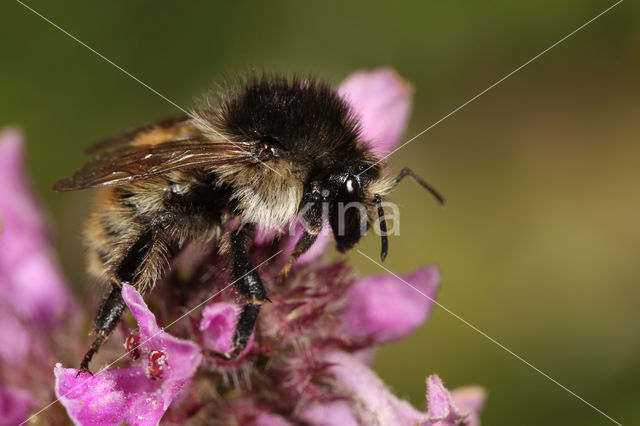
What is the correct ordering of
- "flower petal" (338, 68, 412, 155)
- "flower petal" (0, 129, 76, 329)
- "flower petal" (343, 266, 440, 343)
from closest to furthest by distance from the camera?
"flower petal" (343, 266, 440, 343) < "flower petal" (338, 68, 412, 155) < "flower petal" (0, 129, 76, 329)

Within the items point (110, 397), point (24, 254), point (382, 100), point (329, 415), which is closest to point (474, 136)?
point (382, 100)

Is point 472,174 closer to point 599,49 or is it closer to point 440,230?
point 440,230

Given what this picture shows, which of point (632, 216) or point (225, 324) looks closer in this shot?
point (225, 324)

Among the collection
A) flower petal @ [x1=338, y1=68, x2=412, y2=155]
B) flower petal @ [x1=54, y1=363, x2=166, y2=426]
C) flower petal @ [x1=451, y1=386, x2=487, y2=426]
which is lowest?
flower petal @ [x1=451, y1=386, x2=487, y2=426]

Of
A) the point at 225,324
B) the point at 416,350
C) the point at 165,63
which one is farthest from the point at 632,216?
the point at 225,324

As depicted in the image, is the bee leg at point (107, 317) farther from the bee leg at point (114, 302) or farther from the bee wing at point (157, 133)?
the bee wing at point (157, 133)

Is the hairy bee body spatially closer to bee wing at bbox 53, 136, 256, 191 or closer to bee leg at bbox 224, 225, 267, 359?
bee wing at bbox 53, 136, 256, 191

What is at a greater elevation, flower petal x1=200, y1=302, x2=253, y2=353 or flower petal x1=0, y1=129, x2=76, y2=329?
flower petal x1=200, y1=302, x2=253, y2=353

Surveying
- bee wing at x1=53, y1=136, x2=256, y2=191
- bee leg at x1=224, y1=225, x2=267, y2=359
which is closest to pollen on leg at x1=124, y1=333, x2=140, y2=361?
bee leg at x1=224, y1=225, x2=267, y2=359
